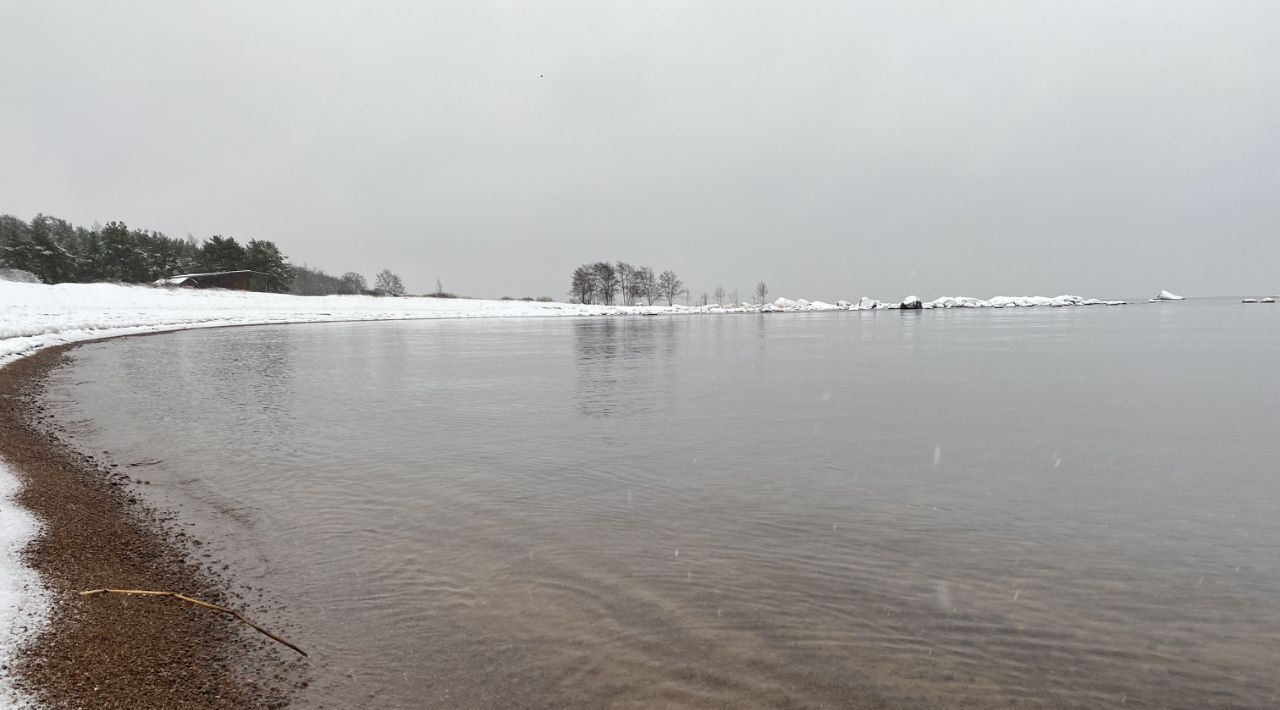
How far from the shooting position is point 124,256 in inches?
3706

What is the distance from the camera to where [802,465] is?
10141mm

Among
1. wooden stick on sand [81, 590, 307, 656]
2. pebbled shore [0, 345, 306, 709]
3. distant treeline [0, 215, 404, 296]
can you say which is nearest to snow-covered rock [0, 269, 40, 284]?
distant treeline [0, 215, 404, 296]

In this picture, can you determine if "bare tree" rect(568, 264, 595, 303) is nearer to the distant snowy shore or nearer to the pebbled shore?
the distant snowy shore

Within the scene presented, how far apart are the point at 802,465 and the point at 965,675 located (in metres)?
5.73

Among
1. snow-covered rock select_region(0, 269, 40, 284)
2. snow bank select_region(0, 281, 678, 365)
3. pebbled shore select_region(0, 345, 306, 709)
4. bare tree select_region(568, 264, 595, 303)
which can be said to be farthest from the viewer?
bare tree select_region(568, 264, 595, 303)

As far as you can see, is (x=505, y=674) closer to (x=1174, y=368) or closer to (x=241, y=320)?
(x=1174, y=368)

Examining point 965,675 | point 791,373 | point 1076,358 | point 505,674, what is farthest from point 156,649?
point 1076,358

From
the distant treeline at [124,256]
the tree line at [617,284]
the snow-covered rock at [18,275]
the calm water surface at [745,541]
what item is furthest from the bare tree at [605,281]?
the calm water surface at [745,541]

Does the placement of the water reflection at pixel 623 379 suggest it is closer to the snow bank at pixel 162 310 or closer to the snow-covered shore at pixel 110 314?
the snow-covered shore at pixel 110 314

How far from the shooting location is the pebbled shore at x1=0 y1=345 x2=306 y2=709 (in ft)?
13.1

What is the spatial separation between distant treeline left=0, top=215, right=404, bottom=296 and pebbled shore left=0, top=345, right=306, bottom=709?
→ 356 ft

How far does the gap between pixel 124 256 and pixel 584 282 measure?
88356 millimetres

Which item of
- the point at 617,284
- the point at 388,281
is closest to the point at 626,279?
the point at 617,284

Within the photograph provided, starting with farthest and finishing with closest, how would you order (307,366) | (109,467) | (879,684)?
1. (307,366)
2. (109,467)
3. (879,684)
